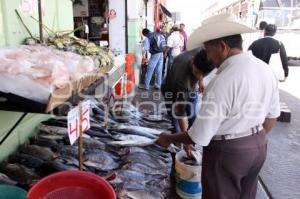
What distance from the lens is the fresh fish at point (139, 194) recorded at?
3164 mm

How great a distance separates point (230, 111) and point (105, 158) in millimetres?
1846

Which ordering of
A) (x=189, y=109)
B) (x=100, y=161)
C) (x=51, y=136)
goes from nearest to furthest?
(x=100, y=161) → (x=51, y=136) → (x=189, y=109)

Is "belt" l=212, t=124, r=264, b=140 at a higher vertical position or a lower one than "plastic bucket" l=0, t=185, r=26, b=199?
higher

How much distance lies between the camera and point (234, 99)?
227 centimetres

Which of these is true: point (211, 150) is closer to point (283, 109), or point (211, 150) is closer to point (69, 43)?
point (69, 43)

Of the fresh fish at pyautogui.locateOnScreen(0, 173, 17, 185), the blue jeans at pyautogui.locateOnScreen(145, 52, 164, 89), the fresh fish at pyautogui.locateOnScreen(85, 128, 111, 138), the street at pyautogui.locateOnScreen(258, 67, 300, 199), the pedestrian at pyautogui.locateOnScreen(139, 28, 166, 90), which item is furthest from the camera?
the blue jeans at pyautogui.locateOnScreen(145, 52, 164, 89)

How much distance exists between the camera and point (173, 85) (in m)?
3.96

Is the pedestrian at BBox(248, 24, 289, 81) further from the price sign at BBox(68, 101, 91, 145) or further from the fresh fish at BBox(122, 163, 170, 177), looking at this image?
the price sign at BBox(68, 101, 91, 145)

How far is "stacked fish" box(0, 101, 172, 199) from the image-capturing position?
10.5 ft

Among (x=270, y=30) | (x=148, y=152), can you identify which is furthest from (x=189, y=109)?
(x=270, y=30)

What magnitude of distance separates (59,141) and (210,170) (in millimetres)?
1999

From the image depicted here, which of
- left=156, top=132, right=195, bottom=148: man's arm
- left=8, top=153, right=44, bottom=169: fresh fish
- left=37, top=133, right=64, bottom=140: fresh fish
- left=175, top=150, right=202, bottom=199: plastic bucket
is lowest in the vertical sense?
left=175, top=150, right=202, bottom=199: plastic bucket

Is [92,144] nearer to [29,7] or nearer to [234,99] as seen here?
[29,7]

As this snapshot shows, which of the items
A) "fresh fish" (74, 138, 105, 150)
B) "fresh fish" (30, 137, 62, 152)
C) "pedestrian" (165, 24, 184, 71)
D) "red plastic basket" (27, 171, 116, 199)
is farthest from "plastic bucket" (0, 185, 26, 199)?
"pedestrian" (165, 24, 184, 71)
